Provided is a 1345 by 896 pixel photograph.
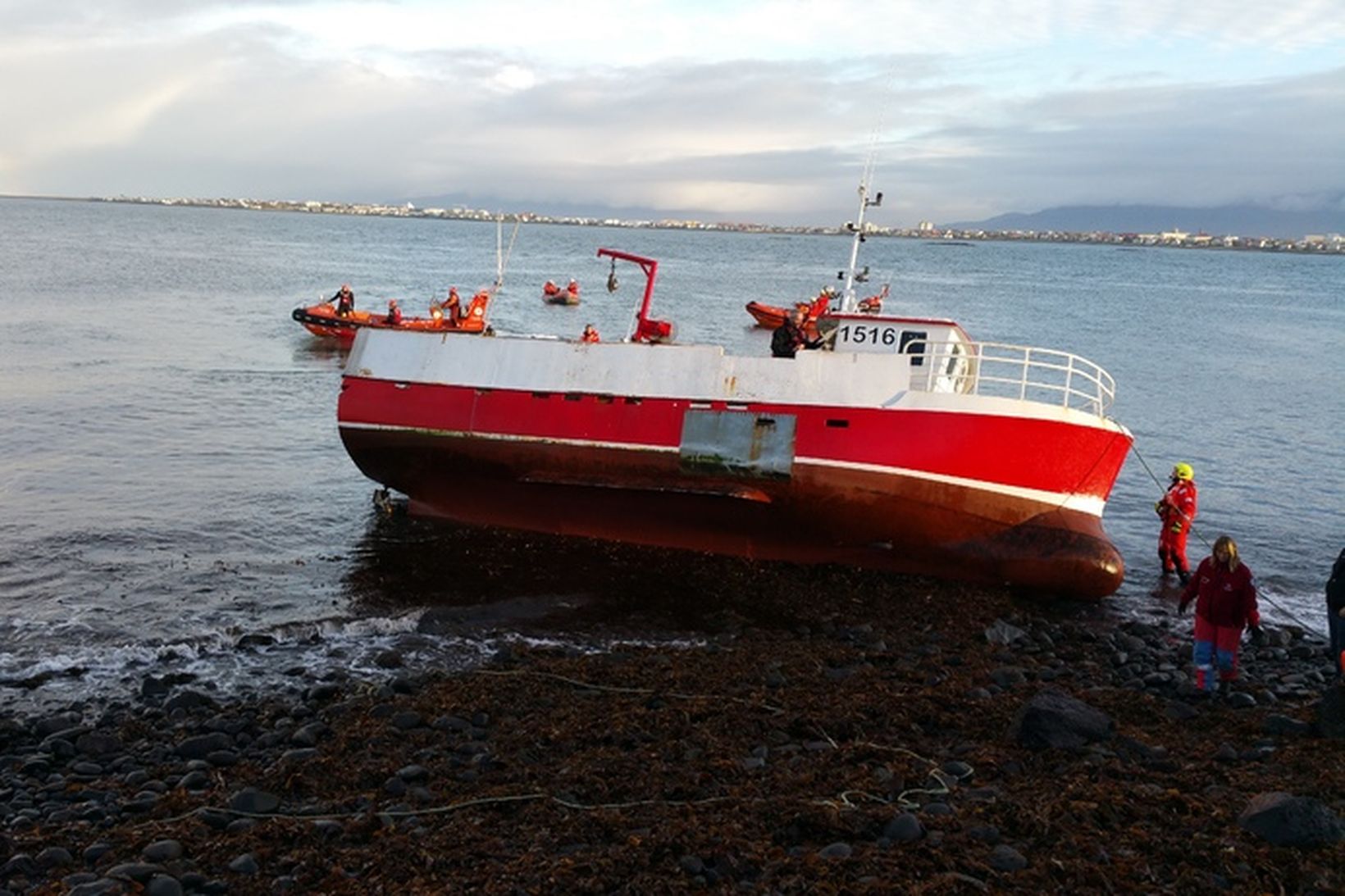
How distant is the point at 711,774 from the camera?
773 cm

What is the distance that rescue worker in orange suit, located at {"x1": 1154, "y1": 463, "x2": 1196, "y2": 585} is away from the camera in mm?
14570

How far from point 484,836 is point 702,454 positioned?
763 cm

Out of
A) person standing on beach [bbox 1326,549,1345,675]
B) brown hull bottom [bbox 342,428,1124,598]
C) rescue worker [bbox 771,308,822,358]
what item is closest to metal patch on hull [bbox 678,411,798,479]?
brown hull bottom [bbox 342,428,1124,598]

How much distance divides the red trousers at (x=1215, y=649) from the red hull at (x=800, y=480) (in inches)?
134

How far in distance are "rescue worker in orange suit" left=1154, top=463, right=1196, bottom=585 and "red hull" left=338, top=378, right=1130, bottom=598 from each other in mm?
1284

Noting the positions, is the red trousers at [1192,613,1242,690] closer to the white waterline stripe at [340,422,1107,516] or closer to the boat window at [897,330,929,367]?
the white waterline stripe at [340,422,1107,516]

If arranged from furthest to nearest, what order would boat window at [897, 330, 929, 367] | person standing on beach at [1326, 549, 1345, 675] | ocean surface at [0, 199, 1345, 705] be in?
boat window at [897, 330, 929, 367] → ocean surface at [0, 199, 1345, 705] → person standing on beach at [1326, 549, 1345, 675]

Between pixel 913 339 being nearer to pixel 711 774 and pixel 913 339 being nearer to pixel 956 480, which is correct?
pixel 956 480

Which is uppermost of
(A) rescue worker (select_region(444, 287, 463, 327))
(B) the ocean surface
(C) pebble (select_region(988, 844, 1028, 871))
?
(A) rescue worker (select_region(444, 287, 463, 327))

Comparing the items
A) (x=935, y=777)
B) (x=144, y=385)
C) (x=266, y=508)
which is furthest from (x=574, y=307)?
(x=935, y=777)

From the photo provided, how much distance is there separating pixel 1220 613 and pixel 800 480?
203 inches

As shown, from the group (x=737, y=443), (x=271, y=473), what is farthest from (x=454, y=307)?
(x=737, y=443)

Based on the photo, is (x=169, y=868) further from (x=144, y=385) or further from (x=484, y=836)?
(x=144, y=385)

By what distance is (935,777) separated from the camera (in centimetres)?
755
